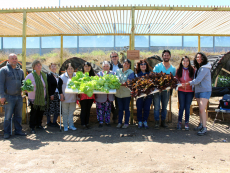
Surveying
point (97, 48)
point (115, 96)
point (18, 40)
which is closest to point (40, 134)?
point (115, 96)

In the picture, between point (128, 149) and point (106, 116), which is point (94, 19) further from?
point (128, 149)

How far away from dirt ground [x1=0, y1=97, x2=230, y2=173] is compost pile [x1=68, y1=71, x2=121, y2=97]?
1.17 meters

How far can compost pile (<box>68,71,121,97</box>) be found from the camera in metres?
4.69

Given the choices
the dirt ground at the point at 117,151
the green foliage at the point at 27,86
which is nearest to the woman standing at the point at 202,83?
the dirt ground at the point at 117,151

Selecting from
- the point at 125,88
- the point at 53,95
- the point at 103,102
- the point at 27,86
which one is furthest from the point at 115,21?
the point at 27,86

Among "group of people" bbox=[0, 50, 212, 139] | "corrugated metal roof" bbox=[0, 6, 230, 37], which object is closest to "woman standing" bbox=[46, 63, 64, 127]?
"group of people" bbox=[0, 50, 212, 139]

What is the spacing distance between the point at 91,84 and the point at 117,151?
1626 millimetres

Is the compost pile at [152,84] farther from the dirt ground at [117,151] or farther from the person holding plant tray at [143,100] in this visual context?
the dirt ground at [117,151]

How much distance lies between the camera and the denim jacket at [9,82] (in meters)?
4.67

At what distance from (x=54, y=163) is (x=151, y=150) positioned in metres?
1.84

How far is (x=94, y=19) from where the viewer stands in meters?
6.45

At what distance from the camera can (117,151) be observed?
3.96 meters

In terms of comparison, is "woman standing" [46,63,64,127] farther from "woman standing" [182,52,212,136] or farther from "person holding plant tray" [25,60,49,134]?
"woman standing" [182,52,212,136]

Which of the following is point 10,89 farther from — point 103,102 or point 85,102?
point 103,102
